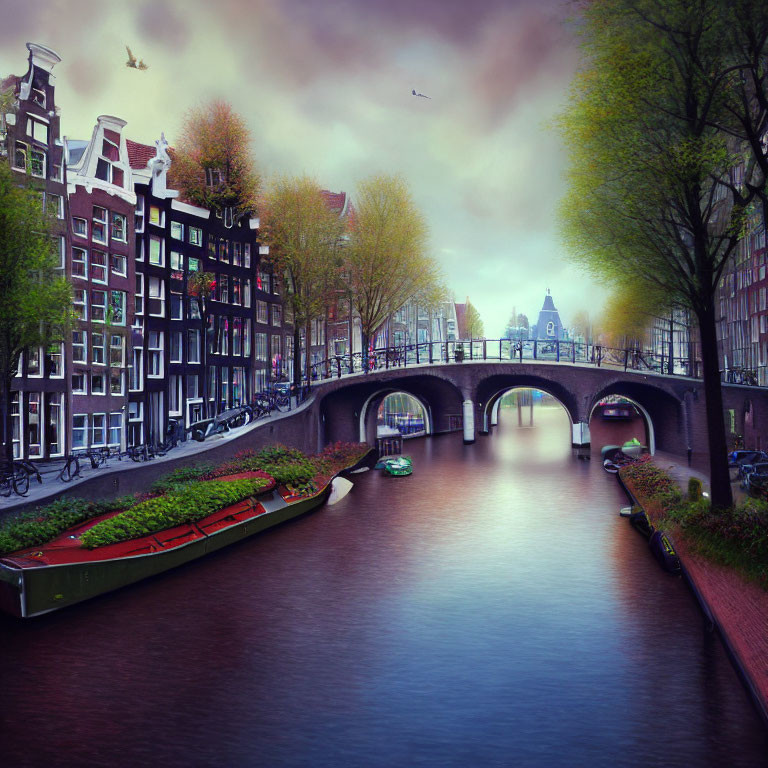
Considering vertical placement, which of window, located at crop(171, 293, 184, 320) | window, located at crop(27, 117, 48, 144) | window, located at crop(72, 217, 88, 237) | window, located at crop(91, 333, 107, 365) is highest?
window, located at crop(27, 117, 48, 144)

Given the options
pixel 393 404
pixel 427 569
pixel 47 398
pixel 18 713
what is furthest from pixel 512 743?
pixel 393 404

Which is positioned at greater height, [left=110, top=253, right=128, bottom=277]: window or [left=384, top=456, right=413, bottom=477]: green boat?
[left=110, top=253, right=128, bottom=277]: window

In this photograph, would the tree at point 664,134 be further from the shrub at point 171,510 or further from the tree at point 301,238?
the tree at point 301,238

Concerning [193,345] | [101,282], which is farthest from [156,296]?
[101,282]

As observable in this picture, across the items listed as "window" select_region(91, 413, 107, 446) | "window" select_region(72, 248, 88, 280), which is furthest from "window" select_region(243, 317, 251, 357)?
"window" select_region(72, 248, 88, 280)

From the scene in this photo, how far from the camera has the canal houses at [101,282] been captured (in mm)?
34281

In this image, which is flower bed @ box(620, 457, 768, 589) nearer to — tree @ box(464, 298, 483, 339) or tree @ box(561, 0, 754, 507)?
tree @ box(561, 0, 754, 507)

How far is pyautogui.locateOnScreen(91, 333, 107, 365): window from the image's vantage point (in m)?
35.3

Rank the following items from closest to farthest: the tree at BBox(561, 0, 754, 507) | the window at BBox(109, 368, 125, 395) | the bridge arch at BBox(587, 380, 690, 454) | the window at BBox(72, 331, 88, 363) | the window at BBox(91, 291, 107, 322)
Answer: the tree at BBox(561, 0, 754, 507) < the window at BBox(72, 331, 88, 363) < the window at BBox(91, 291, 107, 322) < the window at BBox(109, 368, 125, 395) < the bridge arch at BBox(587, 380, 690, 454)

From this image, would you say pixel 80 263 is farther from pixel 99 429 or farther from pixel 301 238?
pixel 301 238

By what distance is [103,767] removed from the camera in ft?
41.9

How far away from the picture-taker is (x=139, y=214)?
39.0 meters

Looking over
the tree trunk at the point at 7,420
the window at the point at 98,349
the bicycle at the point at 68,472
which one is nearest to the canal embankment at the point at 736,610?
the bicycle at the point at 68,472

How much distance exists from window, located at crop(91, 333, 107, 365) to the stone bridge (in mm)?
13782
